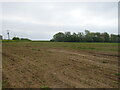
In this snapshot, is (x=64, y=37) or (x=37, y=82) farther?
(x=64, y=37)

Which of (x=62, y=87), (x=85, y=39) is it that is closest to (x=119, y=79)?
(x=62, y=87)

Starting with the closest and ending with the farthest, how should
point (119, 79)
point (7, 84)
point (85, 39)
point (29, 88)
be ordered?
point (29, 88)
point (7, 84)
point (119, 79)
point (85, 39)

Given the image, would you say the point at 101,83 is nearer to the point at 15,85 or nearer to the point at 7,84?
the point at 15,85

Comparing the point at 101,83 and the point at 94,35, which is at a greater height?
the point at 94,35

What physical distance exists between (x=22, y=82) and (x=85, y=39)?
79.9 meters

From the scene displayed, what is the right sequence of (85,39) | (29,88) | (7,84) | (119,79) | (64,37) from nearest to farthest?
(29,88) < (7,84) < (119,79) < (85,39) < (64,37)

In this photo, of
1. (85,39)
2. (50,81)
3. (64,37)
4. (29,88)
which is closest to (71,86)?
(50,81)

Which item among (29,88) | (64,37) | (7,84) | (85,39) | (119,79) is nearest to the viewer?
(29,88)

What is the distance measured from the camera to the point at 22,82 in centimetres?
339

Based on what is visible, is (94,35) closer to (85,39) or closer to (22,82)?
(85,39)

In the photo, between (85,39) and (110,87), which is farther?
(85,39)

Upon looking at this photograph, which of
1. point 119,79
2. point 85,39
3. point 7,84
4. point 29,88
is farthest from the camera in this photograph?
point 85,39

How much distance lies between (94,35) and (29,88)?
88043 mm

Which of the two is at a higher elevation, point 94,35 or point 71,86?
point 94,35
